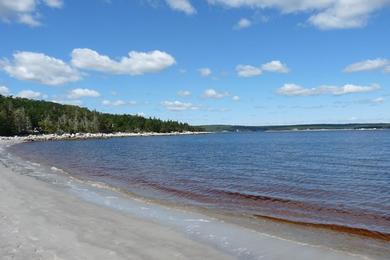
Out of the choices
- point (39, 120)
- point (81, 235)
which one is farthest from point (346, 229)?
point (39, 120)

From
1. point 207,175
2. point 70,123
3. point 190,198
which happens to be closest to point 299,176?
point 207,175

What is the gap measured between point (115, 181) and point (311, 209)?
15.6 metres

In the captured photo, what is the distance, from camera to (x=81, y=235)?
39.4ft

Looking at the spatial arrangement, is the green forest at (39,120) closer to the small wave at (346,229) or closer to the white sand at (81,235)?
the white sand at (81,235)

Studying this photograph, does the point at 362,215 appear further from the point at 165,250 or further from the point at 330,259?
the point at 165,250

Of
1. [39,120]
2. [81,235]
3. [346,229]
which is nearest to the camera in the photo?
[81,235]

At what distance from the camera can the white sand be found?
10.2 m

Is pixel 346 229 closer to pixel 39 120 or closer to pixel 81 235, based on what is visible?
pixel 81 235

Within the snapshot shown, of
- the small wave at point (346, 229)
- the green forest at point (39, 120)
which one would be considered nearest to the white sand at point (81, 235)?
the small wave at point (346, 229)

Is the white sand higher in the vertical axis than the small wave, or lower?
higher

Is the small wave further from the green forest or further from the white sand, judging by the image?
the green forest

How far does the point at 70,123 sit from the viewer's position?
6998 inches

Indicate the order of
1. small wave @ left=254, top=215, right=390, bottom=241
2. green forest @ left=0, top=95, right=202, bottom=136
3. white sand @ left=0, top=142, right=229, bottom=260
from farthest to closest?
1. green forest @ left=0, top=95, right=202, bottom=136
2. small wave @ left=254, top=215, right=390, bottom=241
3. white sand @ left=0, top=142, right=229, bottom=260

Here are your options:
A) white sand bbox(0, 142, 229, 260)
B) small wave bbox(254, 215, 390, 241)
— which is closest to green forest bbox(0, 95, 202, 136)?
white sand bbox(0, 142, 229, 260)
